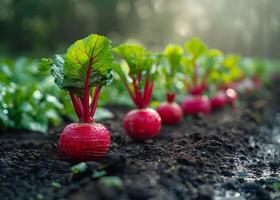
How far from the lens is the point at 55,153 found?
3361 mm

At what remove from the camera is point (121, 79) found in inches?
161

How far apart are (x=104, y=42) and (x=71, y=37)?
863 inches

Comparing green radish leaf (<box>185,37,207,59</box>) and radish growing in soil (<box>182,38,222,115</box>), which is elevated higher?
green radish leaf (<box>185,37,207,59</box>)

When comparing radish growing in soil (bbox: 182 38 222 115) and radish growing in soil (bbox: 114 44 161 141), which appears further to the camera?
radish growing in soil (bbox: 182 38 222 115)

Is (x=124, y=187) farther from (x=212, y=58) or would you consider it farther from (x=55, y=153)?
(x=212, y=58)

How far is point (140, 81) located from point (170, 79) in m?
1.01

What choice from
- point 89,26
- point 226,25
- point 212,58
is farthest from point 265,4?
point 212,58

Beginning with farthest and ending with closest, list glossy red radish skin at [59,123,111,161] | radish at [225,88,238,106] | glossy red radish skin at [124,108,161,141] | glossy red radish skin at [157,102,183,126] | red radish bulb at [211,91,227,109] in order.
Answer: radish at [225,88,238,106], red radish bulb at [211,91,227,109], glossy red radish skin at [157,102,183,126], glossy red radish skin at [124,108,161,141], glossy red radish skin at [59,123,111,161]

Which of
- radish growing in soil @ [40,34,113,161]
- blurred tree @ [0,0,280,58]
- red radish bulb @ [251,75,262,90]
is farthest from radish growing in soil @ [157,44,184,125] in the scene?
blurred tree @ [0,0,280,58]

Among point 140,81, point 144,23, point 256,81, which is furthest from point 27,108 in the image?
point 144,23

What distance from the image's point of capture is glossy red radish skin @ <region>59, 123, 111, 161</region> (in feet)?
10.0

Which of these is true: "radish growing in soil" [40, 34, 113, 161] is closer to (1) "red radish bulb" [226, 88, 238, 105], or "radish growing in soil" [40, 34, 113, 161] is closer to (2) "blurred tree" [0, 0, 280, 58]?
(1) "red radish bulb" [226, 88, 238, 105]

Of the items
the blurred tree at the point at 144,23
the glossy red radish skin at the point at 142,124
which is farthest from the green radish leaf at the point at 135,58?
the blurred tree at the point at 144,23

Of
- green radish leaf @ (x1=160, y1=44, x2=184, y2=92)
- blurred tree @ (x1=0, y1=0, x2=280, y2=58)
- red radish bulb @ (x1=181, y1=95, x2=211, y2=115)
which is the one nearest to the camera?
green radish leaf @ (x1=160, y1=44, x2=184, y2=92)
